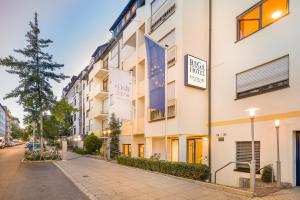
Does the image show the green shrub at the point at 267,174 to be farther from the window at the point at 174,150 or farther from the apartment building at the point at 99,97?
the apartment building at the point at 99,97

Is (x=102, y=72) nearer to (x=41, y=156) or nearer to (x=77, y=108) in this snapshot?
(x=41, y=156)

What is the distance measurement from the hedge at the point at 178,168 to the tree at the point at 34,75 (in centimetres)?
1353

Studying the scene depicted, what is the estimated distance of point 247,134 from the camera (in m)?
13.5

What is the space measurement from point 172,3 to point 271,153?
10.5 m

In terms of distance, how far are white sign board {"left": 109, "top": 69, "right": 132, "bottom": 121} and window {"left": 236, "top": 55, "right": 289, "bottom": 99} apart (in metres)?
7.39

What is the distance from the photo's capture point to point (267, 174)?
1117cm

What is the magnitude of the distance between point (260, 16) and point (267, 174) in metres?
7.29

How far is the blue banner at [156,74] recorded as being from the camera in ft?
48.7

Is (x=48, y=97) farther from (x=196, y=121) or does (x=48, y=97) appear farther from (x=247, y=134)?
(x=247, y=134)

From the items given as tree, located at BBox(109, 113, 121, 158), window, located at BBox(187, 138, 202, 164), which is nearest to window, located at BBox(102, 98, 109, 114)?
tree, located at BBox(109, 113, 121, 158)

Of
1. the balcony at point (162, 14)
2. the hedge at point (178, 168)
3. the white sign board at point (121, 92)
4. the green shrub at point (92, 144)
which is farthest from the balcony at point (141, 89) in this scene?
the green shrub at point (92, 144)

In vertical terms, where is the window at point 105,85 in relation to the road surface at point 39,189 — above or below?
above

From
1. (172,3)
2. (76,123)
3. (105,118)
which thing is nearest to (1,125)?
(76,123)

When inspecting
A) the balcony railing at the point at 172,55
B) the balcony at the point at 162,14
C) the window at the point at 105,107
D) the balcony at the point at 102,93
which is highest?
the balcony at the point at 162,14
